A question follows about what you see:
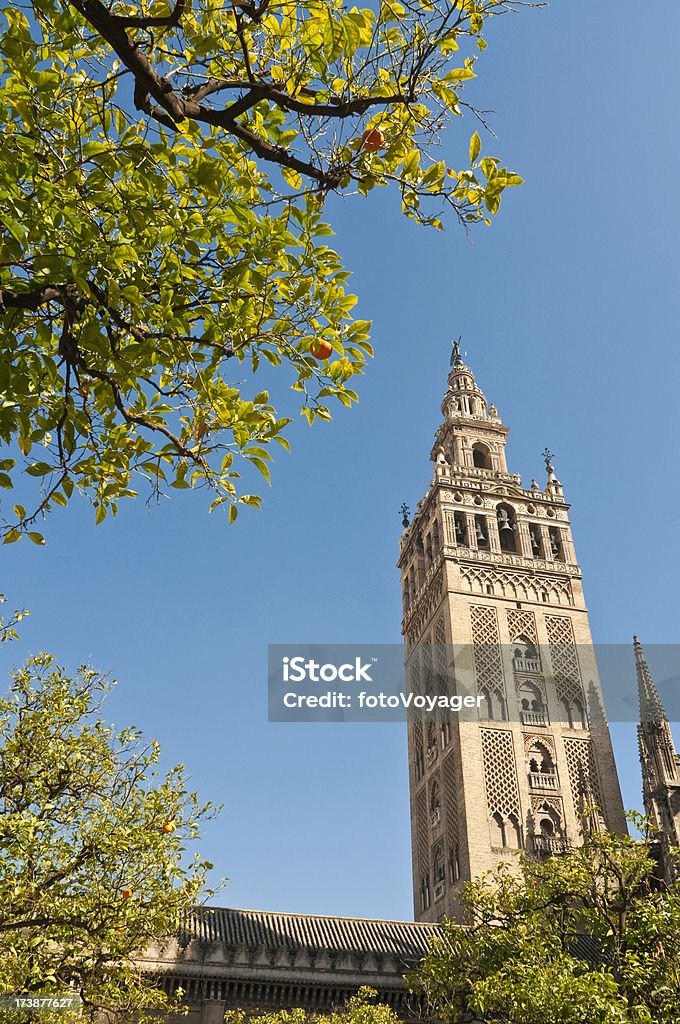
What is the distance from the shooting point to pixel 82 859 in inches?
449

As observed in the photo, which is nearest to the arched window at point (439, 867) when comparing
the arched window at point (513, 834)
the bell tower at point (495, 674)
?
the bell tower at point (495, 674)

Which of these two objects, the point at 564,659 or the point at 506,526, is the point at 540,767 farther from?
the point at 506,526

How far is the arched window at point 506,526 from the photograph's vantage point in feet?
131

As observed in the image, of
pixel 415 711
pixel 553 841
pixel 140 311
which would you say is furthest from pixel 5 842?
pixel 415 711

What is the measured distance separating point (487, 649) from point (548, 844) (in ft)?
26.4

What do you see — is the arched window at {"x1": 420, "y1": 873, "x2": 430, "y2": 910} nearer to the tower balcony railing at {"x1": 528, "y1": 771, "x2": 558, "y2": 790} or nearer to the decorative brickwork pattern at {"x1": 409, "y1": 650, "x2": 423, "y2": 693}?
the tower balcony railing at {"x1": 528, "y1": 771, "x2": 558, "y2": 790}

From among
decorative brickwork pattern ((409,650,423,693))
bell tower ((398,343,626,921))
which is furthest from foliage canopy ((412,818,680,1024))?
decorative brickwork pattern ((409,650,423,693))

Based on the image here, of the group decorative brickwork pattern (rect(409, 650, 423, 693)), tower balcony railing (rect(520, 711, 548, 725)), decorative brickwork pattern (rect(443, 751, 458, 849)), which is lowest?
decorative brickwork pattern (rect(443, 751, 458, 849))

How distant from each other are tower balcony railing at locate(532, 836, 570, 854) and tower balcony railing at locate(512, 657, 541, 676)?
692 cm

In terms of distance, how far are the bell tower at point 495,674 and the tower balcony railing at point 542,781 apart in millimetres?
53

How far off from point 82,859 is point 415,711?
93.3ft

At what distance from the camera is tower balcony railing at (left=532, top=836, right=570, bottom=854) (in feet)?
99.9

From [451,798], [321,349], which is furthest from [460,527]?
[321,349]

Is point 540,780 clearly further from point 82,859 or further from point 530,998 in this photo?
point 82,859
